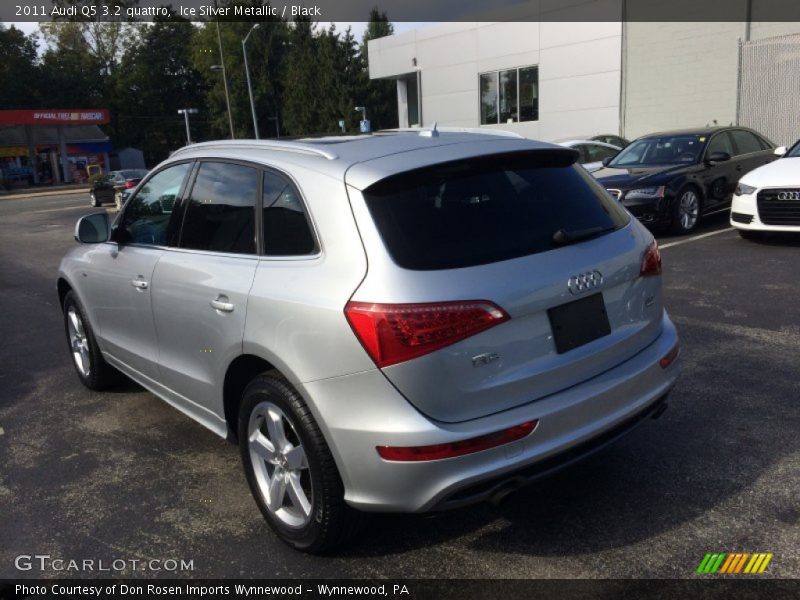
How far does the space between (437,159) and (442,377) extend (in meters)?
0.96

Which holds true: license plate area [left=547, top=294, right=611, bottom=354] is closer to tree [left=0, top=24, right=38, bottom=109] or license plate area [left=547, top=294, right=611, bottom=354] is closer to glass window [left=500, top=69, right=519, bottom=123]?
glass window [left=500, top=69, right=519, bottom=123]

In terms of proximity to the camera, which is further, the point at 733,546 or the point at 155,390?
the point at 155,390

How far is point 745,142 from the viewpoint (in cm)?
1213

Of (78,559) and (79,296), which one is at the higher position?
(79,296)

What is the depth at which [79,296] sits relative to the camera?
5.18 metres

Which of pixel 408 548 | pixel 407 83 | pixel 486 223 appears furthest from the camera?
pixel 407 83

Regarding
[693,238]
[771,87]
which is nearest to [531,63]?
[771,87]

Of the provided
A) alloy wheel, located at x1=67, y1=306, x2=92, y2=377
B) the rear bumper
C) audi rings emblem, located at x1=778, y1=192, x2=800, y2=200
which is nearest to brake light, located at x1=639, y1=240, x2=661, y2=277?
the rear bumper

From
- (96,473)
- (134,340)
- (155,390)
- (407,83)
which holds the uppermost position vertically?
(407,83)

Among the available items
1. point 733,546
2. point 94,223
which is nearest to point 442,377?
point 733,546

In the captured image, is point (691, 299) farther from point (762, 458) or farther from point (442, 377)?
point (442, 377)

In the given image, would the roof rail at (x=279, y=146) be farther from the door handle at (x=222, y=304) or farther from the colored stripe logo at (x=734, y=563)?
the colored stripe logo at (x=734, y=563)

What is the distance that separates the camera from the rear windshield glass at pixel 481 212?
279 centimetres

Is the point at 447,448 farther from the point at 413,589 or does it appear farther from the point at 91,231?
the point at 91,231
